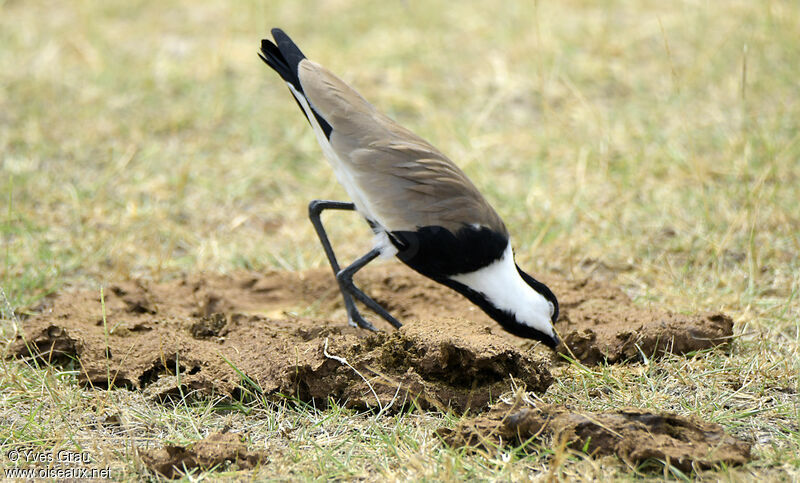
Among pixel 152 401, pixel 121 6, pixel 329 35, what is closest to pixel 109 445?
pixel 152 401

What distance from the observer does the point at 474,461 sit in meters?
2.62

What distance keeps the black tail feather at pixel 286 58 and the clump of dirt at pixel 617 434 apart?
4.97ft

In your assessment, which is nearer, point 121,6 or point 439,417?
point 439,417

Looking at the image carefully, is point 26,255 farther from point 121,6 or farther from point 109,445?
point 121,6

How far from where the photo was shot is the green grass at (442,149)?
293 centimetres

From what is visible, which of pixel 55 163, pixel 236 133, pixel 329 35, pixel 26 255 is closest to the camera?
pixel 26 255

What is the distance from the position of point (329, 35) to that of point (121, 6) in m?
2.18

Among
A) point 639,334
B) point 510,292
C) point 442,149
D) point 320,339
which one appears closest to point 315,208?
point 320,339

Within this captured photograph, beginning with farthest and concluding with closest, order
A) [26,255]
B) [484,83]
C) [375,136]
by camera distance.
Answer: [484,83], [26,255], [375,136]

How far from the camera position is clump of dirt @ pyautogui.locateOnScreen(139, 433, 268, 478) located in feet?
8.48

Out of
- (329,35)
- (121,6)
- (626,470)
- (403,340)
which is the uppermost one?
(121,6)

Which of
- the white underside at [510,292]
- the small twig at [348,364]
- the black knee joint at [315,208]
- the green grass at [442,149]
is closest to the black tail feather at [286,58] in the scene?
the black knee joint at [315,208]

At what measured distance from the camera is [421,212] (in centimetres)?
342

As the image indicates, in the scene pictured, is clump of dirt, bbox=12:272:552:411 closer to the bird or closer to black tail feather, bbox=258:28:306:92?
the bird
